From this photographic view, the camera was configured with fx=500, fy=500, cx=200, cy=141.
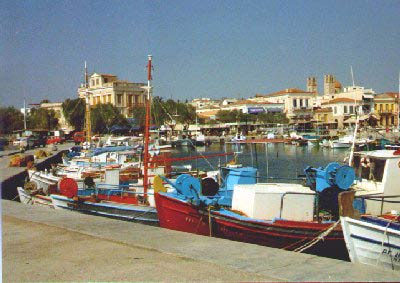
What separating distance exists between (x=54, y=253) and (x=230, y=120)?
359 ft

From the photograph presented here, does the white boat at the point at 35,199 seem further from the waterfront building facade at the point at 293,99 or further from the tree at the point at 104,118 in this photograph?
the waterfront building facade at the point at 293,99

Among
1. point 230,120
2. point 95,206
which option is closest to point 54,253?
point 95,206

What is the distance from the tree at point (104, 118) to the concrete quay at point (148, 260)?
267 feet

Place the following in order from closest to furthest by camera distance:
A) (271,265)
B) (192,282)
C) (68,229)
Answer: (192,282)
(271,265)
(68,229)

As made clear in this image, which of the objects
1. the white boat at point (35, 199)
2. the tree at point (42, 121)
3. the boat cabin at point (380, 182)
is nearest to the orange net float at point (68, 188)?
the white boat at point (35, 199)

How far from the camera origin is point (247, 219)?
12.3 meters

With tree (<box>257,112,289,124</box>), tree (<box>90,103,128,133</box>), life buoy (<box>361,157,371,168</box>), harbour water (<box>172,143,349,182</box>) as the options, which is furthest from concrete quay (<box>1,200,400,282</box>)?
tree (<box>257,112,289,124</box>)

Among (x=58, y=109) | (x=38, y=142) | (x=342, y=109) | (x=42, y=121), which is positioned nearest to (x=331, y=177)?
(x=38, y=142)

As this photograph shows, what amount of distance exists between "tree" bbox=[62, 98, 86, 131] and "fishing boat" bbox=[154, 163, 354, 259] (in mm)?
75664

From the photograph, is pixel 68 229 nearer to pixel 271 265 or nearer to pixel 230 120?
pixel 271 265

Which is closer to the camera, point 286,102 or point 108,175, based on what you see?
point 108,175

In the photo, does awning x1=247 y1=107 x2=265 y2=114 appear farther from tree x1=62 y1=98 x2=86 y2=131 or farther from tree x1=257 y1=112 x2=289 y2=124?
tree x1=62 y1=98 x2=86 y2=131

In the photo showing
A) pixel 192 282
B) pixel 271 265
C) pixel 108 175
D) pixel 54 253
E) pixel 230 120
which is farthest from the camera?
pixel 230 120

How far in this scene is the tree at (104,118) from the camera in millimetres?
90562
